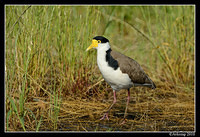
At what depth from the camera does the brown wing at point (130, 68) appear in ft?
16.2

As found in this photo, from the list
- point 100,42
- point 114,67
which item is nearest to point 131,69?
point 114,67

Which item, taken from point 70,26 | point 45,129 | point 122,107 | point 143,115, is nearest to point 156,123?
point 143,115

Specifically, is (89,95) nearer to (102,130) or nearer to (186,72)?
(102,130)

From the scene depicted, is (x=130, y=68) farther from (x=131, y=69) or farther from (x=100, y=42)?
(x=100, y=42)

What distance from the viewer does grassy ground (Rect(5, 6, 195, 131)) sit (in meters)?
4.64

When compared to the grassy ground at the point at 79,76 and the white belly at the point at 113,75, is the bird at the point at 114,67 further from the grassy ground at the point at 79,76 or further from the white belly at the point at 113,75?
the grassy ground at the point at 79,76

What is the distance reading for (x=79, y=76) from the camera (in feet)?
18.0

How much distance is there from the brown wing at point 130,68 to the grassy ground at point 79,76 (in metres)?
0.47

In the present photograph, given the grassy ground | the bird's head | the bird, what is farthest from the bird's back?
the grassy ground

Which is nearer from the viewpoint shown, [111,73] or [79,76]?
[111,73]

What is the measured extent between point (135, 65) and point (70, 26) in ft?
4.35

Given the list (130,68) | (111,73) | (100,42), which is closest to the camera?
(111,73)

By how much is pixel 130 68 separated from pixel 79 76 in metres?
0.97

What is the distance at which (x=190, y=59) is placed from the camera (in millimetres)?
6062
